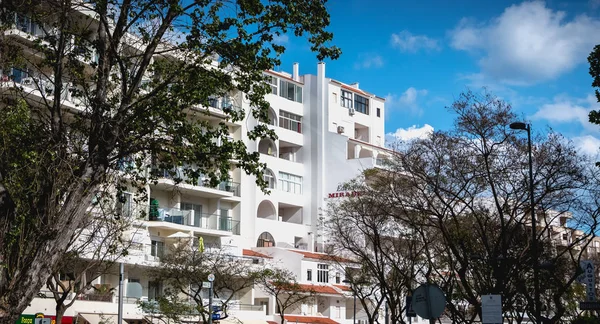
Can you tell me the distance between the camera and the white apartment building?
5678cm

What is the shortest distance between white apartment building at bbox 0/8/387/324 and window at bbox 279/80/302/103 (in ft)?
0.38

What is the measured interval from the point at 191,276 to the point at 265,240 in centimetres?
2100

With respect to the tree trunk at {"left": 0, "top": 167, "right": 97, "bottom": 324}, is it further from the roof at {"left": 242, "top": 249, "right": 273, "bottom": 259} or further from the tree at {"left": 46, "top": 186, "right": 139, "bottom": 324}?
the roof at {"left": 242, "top": 249, "right": 273, "bottom": 259}

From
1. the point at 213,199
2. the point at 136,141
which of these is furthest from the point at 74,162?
the point at 213,199

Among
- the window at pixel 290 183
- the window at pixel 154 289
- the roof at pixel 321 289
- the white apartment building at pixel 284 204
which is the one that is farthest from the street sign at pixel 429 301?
the window at pixel 290 183

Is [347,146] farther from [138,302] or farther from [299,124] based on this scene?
[138,302]

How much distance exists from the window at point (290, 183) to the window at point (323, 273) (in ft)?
27.9

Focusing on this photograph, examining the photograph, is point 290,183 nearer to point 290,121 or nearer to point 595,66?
point 290,121

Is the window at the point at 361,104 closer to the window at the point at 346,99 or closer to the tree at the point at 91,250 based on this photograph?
the window at the point at 346,99

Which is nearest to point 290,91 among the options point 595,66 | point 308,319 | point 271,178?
point 271,178

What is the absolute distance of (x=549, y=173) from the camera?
3394 cm

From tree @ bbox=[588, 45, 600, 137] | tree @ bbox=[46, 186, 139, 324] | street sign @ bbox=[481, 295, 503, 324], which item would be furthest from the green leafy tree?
tree @ bbox=[46, 186, 139, 324]

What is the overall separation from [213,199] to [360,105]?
86.1 feet

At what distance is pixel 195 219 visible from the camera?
6250 cm
